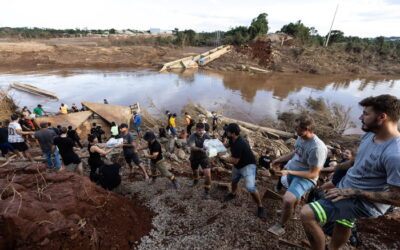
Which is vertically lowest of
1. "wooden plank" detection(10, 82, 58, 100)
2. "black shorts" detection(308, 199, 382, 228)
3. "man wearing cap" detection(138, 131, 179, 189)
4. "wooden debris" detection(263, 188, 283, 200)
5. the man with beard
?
"wooden plank" detection(10, 82, 58, 100)

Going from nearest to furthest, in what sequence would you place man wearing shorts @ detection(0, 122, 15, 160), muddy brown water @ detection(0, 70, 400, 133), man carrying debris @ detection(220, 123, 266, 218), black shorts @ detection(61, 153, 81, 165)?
man carrying debris @ detection(220, 123, 266, 218), black shorts @ detection(61, 153, 81, 165), man wearing shorts @ detection(0, 122, 15, 160), muddy brown water @ detection(0, 70, 400, 133)

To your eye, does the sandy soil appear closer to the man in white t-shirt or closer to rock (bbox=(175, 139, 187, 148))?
rock (bbox=(175, 139, 187, 148))

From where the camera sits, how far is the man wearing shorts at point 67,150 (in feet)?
15.4

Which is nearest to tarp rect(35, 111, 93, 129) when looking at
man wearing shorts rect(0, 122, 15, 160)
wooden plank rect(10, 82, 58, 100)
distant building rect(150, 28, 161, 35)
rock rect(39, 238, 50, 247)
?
man wearing shorts rect(0, 122, 15, 160)

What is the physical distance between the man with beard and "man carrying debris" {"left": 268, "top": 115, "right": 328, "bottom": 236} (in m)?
0.45

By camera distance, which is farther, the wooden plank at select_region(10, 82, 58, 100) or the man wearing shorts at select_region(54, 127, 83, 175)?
the wooden plank at select_region(10, 82, 58, 100)

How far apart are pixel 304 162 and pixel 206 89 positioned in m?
17.8

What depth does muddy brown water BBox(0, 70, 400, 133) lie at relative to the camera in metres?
15.1

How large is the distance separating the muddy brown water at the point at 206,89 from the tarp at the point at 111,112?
10.6ft

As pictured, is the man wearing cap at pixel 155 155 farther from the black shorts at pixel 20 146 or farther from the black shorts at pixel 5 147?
the black shorts at pixel 5 147

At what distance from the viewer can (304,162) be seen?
9.57 feet

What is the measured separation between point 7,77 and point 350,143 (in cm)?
3212

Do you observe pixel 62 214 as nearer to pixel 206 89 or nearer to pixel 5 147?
pixel 5 147

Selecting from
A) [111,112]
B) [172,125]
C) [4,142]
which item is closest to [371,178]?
[172,125]
